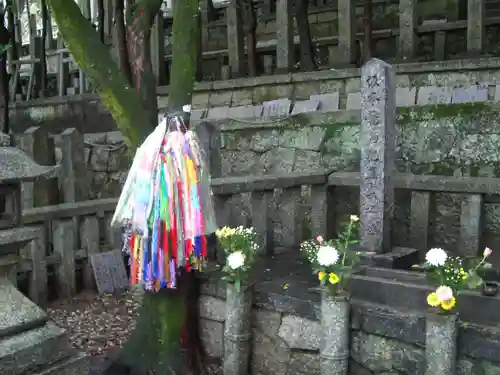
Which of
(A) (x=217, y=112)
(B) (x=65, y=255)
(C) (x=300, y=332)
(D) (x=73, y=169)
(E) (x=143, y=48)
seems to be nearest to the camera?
(C) (x=300, y=332)

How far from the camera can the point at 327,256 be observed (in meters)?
3.73

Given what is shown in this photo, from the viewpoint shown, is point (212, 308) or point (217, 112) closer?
point (212, 308)

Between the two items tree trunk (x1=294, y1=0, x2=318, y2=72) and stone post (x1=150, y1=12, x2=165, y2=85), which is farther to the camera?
stone post (x1=150, y1=12, x2=165, y2=85)

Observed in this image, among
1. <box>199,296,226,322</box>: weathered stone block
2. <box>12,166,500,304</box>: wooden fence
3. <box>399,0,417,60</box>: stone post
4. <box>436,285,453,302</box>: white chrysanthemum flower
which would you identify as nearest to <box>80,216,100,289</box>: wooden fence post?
<box>12,166,500,304</box>: wooden fence

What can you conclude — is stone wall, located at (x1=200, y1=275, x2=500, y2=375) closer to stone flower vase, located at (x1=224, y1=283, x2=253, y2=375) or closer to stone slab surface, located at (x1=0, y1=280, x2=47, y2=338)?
stone flower vase, located at (x1=224, y1=283, x2=253, y2=375)

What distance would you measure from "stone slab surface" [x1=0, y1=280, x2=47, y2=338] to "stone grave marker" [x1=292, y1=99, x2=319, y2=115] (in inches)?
231

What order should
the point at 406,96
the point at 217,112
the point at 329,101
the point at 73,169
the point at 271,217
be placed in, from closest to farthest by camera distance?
the point at 271,217 → the point at 73,169 → the point at 406,96 → the point at 329,101 → the point at 217,112

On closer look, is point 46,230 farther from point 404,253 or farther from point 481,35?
point 481,35

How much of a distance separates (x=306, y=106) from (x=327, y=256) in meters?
5.55

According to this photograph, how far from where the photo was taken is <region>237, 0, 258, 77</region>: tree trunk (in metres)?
10.7

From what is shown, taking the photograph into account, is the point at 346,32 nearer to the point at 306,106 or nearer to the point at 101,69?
the point at 306,106

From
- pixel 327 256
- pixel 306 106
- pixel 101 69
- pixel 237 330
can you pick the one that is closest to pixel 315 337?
pixel 237 330

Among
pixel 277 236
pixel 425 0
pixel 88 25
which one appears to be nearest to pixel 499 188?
pixel 277 236

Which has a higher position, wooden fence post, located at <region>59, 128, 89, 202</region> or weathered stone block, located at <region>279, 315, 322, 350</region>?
wooden fence post, located at <region>59, 128, 89, 202</region>
